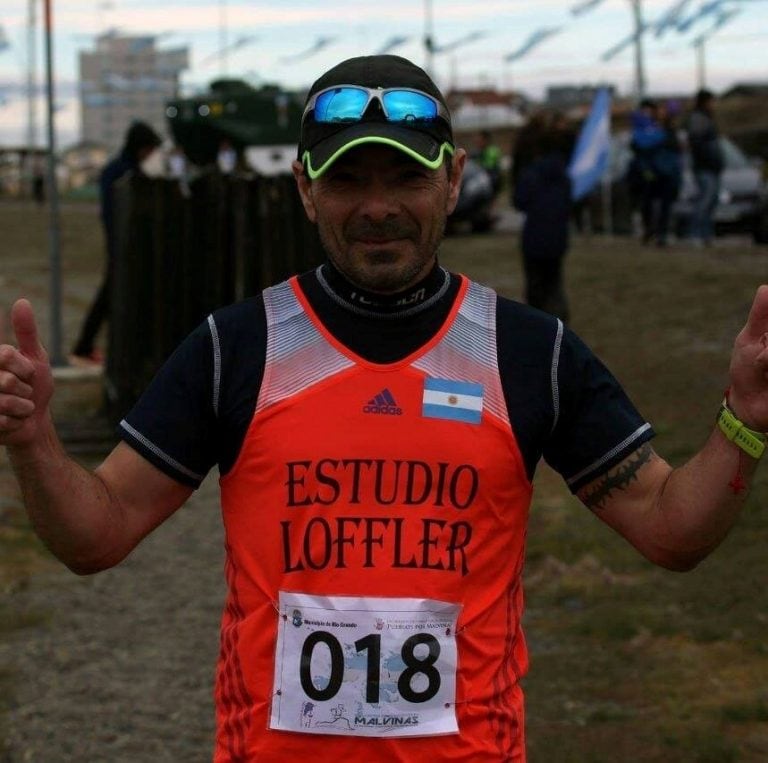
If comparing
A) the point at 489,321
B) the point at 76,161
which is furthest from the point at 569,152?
the point at 76,161

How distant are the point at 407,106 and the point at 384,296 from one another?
327 mm

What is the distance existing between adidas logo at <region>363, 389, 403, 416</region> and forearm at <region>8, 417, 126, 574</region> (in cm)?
47

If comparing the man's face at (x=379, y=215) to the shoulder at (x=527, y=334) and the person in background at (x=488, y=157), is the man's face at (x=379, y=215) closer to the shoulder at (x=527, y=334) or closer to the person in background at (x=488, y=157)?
the shoulder at (x=527, y=334)

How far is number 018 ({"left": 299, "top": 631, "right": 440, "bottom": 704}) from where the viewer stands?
2.77 m

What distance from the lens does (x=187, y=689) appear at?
5.88 m

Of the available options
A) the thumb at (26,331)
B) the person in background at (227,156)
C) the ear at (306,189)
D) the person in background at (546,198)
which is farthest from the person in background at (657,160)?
the thumb at (26,331)

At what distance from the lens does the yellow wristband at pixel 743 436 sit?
9.17 ft

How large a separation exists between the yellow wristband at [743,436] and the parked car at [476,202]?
78.3 ft

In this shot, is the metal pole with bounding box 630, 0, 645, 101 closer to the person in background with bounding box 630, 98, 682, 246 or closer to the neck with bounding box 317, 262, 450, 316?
the person in background with bounding box 630, 98, 682, 246

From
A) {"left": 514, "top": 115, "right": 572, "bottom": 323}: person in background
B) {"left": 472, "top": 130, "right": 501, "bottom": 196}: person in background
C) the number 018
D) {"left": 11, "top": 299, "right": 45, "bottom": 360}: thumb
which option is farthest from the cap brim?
{"left": 472, "top": 130, "right": 501, "bottom": 196}: person in background

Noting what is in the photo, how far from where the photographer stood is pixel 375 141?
2.78 metres

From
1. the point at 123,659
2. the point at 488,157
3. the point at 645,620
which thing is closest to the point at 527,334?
the point at 123,659

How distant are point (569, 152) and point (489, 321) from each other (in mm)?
10511

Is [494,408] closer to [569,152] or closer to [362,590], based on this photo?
[362,590]
